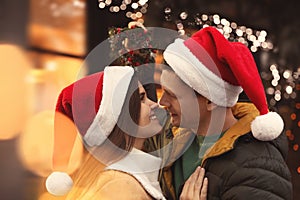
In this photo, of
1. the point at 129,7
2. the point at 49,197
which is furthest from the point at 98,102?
the point at 129,7

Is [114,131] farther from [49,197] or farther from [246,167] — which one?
[49,197]

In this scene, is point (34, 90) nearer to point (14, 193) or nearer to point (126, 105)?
point (14, 193)

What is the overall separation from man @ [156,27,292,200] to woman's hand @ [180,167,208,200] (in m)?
0.02

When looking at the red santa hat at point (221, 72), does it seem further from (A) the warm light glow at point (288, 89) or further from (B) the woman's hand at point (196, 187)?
(A) the warm light glow at point (288, 89)

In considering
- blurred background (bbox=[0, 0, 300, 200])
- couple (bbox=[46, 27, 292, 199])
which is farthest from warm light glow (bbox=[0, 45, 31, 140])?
couple (bbox=[46, 27, 292, 199])

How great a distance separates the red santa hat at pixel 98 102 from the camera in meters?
1.53

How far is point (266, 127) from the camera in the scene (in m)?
1.55

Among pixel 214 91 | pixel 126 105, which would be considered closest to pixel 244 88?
pixel 214 91

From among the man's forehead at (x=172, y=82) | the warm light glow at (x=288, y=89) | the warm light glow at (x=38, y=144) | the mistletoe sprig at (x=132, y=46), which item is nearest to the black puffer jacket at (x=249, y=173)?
the man's forehead at (x=172, y=82)

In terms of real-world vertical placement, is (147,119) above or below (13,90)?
above

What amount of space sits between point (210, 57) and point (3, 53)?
2036mm

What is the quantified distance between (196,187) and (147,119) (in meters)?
0.23

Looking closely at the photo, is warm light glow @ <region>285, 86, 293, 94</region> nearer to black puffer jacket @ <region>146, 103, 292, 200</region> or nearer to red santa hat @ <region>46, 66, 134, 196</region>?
black puffer jacket @ <region>146, 103, 292, 200</region>

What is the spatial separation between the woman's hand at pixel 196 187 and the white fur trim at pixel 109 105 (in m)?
0.27
